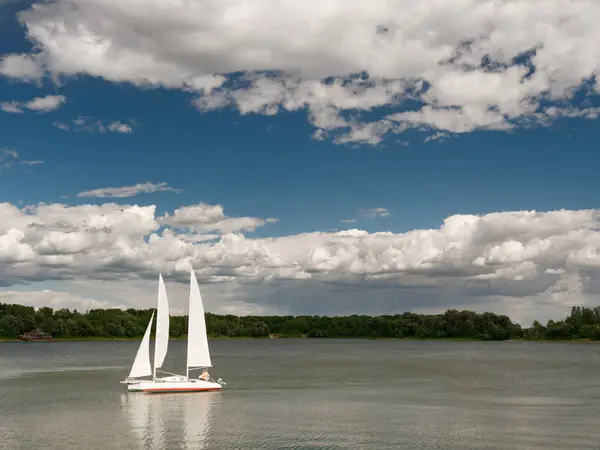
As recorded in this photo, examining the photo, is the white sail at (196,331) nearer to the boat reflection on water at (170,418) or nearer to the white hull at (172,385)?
the white hull at (172,385)

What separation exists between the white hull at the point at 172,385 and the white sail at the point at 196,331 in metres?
1.92

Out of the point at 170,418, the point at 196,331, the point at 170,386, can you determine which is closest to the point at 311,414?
the point at 170,418

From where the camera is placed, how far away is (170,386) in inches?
2908

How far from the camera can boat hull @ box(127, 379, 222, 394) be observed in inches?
2911

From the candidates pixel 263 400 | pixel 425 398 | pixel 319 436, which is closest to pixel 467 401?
pixel 425 398

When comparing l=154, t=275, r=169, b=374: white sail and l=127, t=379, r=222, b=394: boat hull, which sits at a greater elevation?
l=154, t=275, r=169, b=374: white sail

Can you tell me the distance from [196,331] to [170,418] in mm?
17355

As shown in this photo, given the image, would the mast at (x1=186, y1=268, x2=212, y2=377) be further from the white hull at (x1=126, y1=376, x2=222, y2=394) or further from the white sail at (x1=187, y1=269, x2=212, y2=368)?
the white hull at (x1=126, y1=376, x2=222, y2=394)

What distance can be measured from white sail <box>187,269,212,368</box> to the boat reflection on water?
3849 millimetres

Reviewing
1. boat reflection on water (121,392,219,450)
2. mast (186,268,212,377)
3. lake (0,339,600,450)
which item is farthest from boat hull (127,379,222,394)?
mast (186,268,212,377)

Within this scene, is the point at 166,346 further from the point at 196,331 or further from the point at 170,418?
the point at 170,418

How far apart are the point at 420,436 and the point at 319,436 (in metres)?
7.67

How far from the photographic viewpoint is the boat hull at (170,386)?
243ft

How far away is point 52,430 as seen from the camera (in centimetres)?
5375
